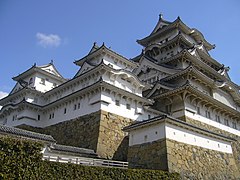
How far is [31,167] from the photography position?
399 inches

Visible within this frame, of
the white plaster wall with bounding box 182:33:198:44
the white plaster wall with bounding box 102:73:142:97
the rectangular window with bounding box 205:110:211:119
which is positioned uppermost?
the white plaster wall with bounding box 182:33:198:44

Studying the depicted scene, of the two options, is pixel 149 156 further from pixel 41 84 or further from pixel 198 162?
pixel 41 84

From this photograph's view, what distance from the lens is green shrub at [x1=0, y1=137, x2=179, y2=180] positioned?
9.52 metres

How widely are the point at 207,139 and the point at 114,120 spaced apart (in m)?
8.14

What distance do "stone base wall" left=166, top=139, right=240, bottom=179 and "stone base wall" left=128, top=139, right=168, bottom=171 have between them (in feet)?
1.16

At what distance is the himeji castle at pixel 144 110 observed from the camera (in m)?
17.4

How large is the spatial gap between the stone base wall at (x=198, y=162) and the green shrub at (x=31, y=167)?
5563mm

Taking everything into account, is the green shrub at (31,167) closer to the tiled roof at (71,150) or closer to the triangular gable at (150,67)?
the tiled roof at (71,150)

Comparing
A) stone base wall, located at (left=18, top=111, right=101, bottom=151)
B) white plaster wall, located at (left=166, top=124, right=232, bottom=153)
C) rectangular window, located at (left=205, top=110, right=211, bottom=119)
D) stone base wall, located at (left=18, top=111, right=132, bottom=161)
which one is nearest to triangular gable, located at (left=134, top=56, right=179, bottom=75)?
rectangular window, located at (left=205, top=110, right=211, bottom=119)

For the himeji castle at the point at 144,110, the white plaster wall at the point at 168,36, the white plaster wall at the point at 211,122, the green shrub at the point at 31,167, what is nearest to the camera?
the green shrub at the point at 31,167

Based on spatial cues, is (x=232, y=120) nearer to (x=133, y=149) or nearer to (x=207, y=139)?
(x=207, y=139)

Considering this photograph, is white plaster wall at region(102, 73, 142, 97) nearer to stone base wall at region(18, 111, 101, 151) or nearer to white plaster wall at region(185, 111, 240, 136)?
stone base wall at region(18, 111, 101, 151)

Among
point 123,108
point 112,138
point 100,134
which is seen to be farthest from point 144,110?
point 100,134

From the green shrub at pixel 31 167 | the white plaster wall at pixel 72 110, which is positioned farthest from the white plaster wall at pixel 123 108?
the green shrub at pixel 31 167
